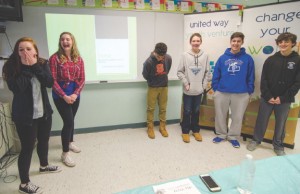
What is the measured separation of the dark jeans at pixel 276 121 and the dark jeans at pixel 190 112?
31.1 inches

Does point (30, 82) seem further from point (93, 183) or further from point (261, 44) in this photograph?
point (261, 44)

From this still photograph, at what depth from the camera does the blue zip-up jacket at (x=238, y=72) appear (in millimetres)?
2752

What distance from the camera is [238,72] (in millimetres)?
2758

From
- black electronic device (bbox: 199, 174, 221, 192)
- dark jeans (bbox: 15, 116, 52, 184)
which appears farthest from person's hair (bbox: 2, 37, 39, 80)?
black electronic device (bbox: 199, 174, 221, 192)

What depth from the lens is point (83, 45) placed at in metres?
3.07

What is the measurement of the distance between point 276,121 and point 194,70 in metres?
1.20

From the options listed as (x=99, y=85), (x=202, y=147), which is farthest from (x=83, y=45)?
(x=202, y=147)

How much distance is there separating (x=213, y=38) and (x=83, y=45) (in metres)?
1.88

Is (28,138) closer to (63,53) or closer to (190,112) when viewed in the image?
(63,53)

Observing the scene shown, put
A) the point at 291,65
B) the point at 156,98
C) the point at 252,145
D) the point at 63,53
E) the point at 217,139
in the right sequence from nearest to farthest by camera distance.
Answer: the point at 63,53 → the point at 291,65 → the point at 252,145 → the point at 217,139 → the point at 156,98

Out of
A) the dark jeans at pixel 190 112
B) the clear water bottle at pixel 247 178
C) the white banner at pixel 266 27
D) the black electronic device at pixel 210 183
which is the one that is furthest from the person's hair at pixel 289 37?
the black electronic device at pixel 210 183

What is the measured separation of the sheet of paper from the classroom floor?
107 cm

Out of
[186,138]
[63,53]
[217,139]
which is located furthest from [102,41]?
[217,139]

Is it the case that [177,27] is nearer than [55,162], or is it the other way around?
[55,162]
